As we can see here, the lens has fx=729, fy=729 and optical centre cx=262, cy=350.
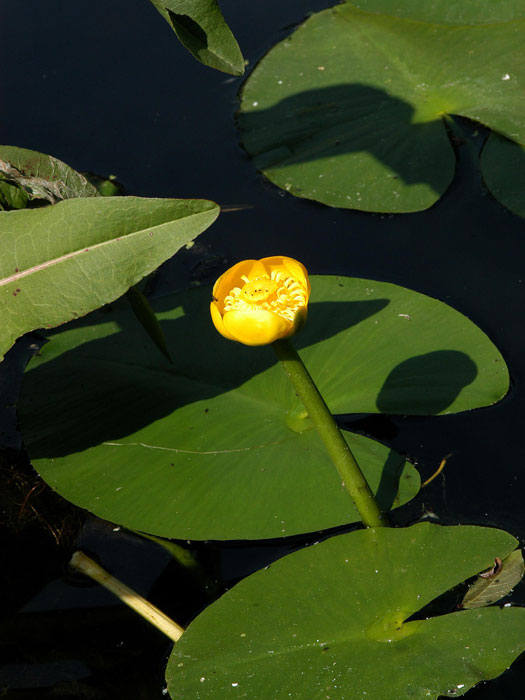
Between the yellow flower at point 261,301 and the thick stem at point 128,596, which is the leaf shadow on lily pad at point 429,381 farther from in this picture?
the thick stem at point 128,596

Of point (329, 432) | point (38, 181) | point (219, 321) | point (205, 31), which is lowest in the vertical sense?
point (329, 432)

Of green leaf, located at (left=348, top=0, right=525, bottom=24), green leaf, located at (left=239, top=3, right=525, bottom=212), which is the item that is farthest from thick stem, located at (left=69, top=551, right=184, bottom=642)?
green leaf, located at (left=348, top=0, right=525, bottom=24)

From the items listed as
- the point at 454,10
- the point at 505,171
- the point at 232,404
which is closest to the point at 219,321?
the point at 232,404

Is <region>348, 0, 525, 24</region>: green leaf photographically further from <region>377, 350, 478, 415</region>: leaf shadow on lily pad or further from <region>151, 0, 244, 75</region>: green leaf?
<region>151, 0, 244, 75</region>: green leaf

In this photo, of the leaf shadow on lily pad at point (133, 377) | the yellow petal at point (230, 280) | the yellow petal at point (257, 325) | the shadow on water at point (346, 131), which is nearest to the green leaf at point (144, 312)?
the leaf shadow on lily pad at point (133, 377)

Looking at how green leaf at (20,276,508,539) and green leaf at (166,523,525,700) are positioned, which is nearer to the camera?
green leaf at (166,523,525,700)

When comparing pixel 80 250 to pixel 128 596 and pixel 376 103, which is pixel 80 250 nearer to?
pixel 128 596
